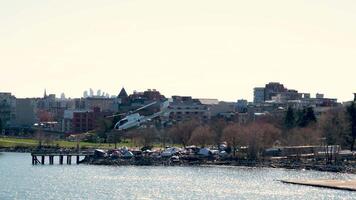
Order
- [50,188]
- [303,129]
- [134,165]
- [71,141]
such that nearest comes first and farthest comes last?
1. [50,188]
2. [134,165]
3. [303,129]
4. [71,141]

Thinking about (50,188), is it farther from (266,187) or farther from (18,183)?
(266,187)

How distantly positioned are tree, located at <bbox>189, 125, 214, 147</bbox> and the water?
73.6 feet

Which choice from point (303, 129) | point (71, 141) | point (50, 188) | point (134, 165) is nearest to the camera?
point (50, 188)

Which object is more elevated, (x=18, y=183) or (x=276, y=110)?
(x=276, y=110)

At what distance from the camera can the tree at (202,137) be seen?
440 ft

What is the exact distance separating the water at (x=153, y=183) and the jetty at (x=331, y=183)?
4.86ft

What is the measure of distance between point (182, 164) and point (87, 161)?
1254 centimetres

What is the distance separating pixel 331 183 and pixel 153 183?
15.5m

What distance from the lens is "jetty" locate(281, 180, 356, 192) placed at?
83750 millimetres

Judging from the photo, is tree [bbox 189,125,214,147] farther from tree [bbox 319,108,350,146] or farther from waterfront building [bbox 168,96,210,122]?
waterfront building [bbox 168,96,210,122]

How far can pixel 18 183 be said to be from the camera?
8881cm

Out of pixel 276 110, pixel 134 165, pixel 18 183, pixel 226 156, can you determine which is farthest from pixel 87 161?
pixel 276 110

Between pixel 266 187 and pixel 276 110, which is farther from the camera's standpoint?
pixel 276 110

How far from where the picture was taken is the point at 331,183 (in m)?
87.3
